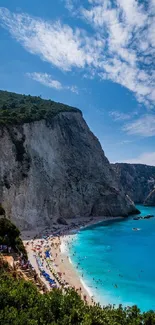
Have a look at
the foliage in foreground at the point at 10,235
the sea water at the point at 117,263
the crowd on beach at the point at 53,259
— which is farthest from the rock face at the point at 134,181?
the foliage in foreground at the point at 10,235

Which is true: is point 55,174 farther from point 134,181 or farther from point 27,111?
point 134,181

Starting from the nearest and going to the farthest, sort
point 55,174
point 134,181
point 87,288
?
point 87,288 → point 55,174 → point 134,181

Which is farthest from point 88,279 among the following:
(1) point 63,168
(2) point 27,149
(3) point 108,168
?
(3) point 108,168

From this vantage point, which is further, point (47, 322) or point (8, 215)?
point (8, 215)

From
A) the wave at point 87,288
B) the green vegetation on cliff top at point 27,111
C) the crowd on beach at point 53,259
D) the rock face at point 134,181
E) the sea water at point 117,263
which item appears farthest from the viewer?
the rock face at point 134,181

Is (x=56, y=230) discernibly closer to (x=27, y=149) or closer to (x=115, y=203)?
(x=27, y=149)

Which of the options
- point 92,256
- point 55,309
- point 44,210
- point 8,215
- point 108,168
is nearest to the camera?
point 55,309

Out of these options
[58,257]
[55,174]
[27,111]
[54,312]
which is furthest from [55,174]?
[54,312]

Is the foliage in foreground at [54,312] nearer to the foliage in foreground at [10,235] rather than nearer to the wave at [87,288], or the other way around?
the wave at [87,288]
